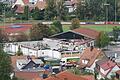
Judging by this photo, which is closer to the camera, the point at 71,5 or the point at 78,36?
the point at 78,36

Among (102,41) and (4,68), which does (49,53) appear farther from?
(4,68)

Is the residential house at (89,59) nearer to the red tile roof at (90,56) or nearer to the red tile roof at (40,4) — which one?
the red tile roof at (90,56)

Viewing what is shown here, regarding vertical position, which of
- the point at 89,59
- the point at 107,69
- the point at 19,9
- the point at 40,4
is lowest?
the point at 19,9

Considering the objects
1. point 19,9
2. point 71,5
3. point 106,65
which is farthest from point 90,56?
point 19,9

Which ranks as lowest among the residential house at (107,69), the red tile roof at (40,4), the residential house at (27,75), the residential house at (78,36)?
the red tile roof at (40,4)

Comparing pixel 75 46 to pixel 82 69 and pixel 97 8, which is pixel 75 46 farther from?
pixel 97 8

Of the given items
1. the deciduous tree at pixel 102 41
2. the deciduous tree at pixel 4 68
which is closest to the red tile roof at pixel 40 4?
the deciduous tree at pixel 102 41

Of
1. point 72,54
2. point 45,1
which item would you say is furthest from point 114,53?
point 45,1

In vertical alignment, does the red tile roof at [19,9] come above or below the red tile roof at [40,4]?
below

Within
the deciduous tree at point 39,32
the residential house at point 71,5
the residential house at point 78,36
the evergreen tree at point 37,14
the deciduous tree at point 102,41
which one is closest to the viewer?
the deciduous tree at point 102,41
